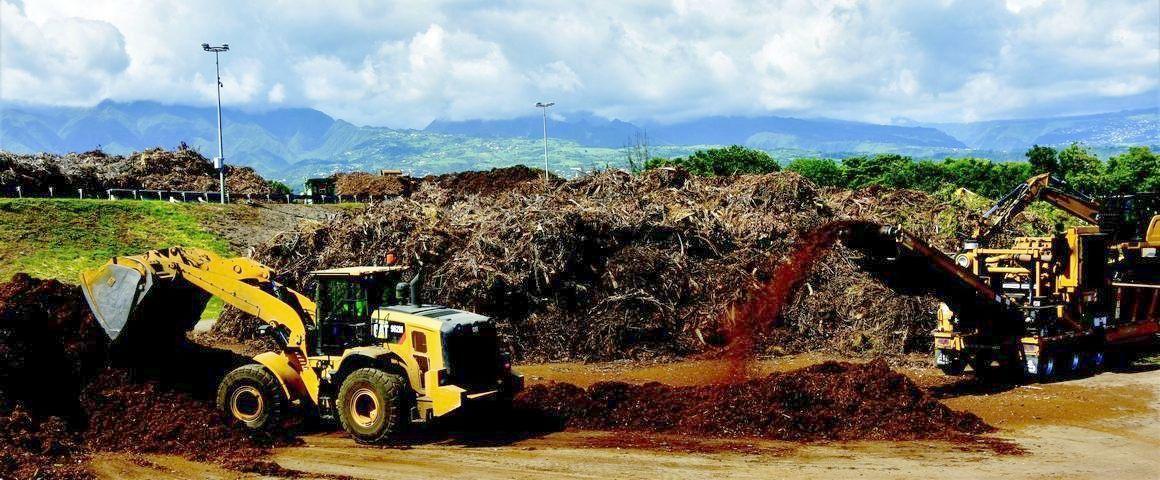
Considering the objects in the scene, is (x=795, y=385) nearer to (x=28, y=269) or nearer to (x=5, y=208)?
(x=28, y=269)

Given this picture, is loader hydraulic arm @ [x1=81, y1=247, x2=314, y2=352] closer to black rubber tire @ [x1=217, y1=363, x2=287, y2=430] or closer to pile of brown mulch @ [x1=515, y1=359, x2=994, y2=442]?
black rubber tire @ [x1=217, y1=363, x2=287, y2=430]

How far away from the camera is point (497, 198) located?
24859 mm

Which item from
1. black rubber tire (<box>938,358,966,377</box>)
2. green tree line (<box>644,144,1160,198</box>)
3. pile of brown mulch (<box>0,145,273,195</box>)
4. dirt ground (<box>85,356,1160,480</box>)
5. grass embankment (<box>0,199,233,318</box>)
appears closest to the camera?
dirt ground (<box>85,356,1160,480</box>)

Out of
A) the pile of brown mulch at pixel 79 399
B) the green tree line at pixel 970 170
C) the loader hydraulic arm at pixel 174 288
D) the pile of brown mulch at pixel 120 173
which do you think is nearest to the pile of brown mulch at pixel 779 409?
the loader hydraulic arm at pixel 174 288

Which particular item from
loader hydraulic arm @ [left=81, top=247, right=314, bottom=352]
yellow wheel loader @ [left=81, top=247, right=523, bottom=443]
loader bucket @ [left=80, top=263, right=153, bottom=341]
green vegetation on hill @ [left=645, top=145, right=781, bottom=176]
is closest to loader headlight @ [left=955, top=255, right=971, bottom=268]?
yellow wheel loader @ [left=81, top=247, right=523, bottom=443]

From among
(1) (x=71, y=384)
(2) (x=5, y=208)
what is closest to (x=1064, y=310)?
(1) (x=71, y=384)

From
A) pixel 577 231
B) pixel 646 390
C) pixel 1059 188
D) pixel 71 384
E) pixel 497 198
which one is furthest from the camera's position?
pixel 497 198

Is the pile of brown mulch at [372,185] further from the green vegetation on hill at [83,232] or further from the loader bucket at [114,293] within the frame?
the loader bucket at [114,293]

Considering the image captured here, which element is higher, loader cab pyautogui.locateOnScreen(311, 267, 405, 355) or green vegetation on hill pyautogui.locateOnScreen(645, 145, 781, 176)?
green vegetation on hill pyautogui.locateOnScreen(645, 145, 781, 176)

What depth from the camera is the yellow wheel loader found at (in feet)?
36.8

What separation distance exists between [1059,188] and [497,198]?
548 inches

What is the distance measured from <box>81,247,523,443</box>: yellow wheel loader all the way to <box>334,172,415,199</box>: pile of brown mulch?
45.0 metres

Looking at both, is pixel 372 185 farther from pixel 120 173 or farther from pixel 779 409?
pixel 779 409

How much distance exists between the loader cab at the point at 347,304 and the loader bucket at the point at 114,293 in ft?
7.63
